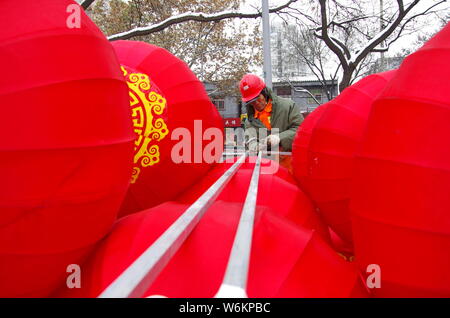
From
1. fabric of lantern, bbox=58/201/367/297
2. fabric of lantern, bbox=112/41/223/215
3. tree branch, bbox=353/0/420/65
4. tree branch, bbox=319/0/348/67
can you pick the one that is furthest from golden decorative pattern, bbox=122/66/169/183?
tree branch, bbox=353/0/420/65

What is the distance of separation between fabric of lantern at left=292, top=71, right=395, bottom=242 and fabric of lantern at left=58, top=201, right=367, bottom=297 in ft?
2.32

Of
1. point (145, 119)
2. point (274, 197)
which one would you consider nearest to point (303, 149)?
point (274, 197)

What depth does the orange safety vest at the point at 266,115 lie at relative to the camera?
13.3 feet

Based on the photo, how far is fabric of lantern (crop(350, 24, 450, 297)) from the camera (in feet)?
3.14

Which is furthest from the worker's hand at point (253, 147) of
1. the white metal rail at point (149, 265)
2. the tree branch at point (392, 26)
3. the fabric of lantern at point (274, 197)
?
the tree branch at point (392, 26)

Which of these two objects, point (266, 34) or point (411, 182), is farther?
point (266, 34)

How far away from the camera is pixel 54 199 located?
109 centimetres

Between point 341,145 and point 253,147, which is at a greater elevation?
point 341,145

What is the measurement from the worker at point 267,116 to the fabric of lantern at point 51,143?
2645 millimetres

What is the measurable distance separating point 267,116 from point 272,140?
425 mm

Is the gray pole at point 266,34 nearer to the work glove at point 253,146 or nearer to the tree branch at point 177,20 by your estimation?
the tree branch at point 177,20

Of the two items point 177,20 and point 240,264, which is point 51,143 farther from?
point 177,20

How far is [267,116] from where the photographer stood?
4.07m

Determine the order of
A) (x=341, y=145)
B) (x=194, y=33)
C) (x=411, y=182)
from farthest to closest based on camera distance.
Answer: (x=194, y=33) → (x=341, y=145) → (x=411, y=182)
